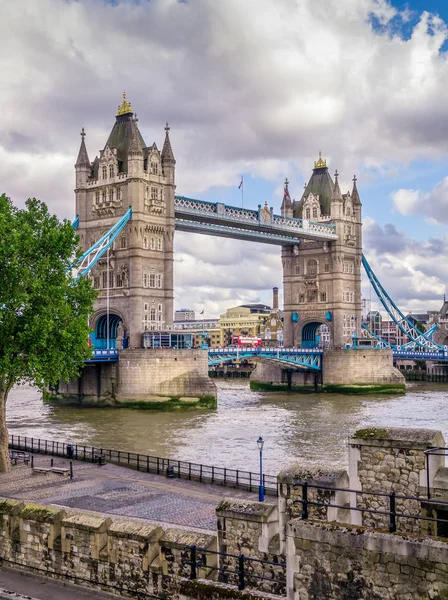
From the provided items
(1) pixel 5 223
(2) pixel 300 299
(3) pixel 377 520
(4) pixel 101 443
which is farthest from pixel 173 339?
(3) pixel 377 520

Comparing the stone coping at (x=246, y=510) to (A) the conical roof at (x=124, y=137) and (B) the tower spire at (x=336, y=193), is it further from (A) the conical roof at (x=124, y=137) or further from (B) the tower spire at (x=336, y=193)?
(B) the tower spire at (x=336, y=193)

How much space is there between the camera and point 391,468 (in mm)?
10266

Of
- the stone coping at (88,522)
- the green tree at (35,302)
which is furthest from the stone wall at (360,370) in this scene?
the stone coping at (88,522)

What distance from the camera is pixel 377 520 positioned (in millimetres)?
10250

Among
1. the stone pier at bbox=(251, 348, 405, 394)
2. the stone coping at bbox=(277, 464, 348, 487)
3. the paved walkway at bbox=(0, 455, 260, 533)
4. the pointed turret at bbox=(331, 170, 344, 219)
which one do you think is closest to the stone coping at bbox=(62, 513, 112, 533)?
the paved walkway at bbox=(0, 455, 260, 533)

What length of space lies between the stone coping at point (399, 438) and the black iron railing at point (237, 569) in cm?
217

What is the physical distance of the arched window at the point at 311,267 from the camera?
9612cm

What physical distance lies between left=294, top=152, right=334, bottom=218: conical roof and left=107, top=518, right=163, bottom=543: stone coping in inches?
3372

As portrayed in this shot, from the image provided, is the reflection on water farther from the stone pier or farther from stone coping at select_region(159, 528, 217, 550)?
stone coping at select_region(159, 528, 217, 550)

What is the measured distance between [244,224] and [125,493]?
6063 cm

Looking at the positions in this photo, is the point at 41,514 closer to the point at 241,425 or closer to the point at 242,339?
the point at 241,425

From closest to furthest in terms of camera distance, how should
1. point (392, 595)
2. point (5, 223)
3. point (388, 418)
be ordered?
point (392, 595)
point (5, 223)
point (388, 418)

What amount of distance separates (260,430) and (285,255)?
53.4 meters

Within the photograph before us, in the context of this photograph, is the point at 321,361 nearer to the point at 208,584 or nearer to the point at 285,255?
the point at 285,255
